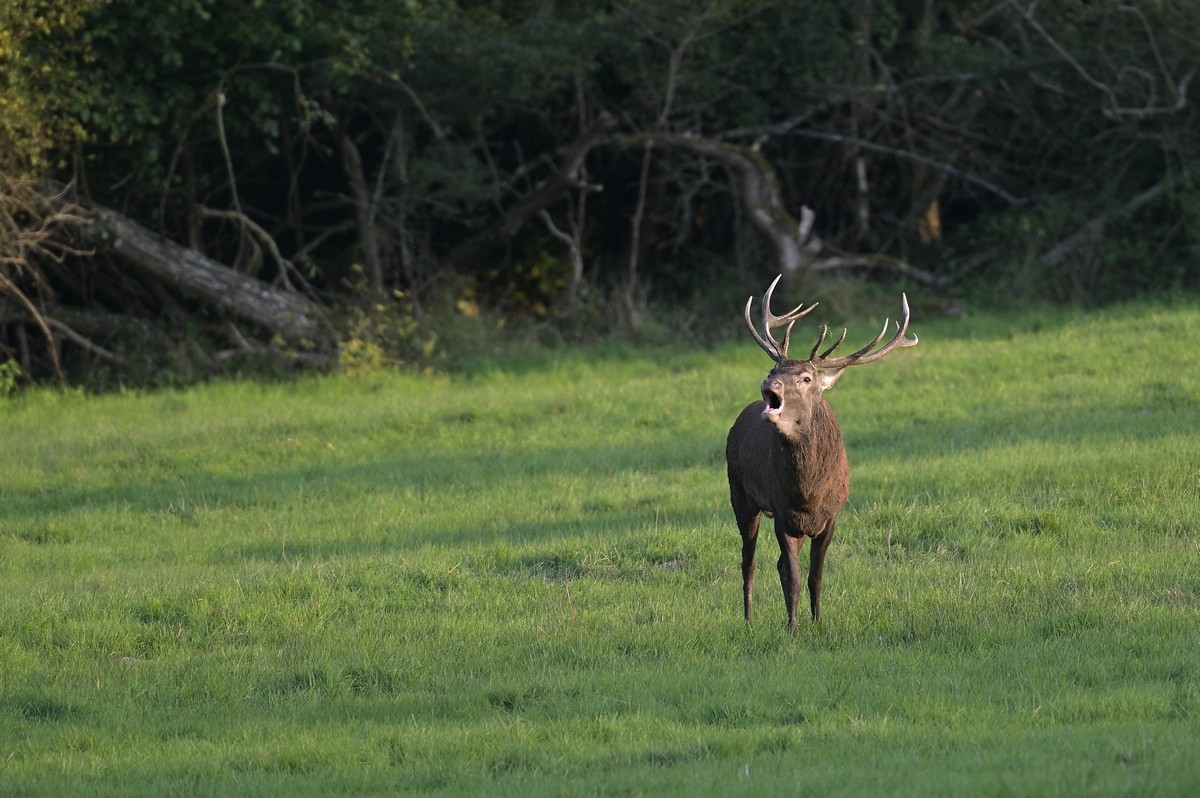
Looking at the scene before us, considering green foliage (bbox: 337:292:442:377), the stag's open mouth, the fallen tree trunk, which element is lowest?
green foliage (bbox: 337:292:442:377)

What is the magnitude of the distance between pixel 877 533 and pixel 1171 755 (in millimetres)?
4558

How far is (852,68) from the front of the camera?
76.4 feet

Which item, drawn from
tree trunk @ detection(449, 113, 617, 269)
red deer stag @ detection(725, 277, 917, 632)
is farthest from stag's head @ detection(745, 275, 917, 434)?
tree trunk @ detection(449, 113, 617, 269)

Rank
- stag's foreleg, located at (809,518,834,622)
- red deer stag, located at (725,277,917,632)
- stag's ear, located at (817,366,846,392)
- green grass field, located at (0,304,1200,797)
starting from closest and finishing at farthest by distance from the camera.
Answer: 1. green grass field, located at (0,304,1200,797)
2. red deer stag, located at (725,277,917,632)
3. stag's ear, located at (817,366,846,392)
4. stag's foreleg, located at (809,518,834,622)

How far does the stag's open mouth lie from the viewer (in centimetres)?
776

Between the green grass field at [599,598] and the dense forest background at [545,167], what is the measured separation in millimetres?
3361

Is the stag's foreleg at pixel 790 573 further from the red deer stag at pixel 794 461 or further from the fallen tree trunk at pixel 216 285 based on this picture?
the fallen tree trunk at pixel 216 285

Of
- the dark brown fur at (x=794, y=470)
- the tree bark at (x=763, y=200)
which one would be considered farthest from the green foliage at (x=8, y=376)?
the dark brown fur at (x=794, y=470)

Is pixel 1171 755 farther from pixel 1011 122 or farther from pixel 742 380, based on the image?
pixel 1011 122

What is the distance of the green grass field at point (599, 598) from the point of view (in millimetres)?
6590

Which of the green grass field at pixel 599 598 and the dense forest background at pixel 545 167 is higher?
the dense forest background at pixel 545 167

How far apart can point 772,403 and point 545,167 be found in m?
17.6

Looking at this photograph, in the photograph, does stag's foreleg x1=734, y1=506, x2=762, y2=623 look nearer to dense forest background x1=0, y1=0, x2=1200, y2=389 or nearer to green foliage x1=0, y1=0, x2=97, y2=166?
dense forest background x1=0, y1=0, x2=1200, y2=389

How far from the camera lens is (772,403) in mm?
7867
